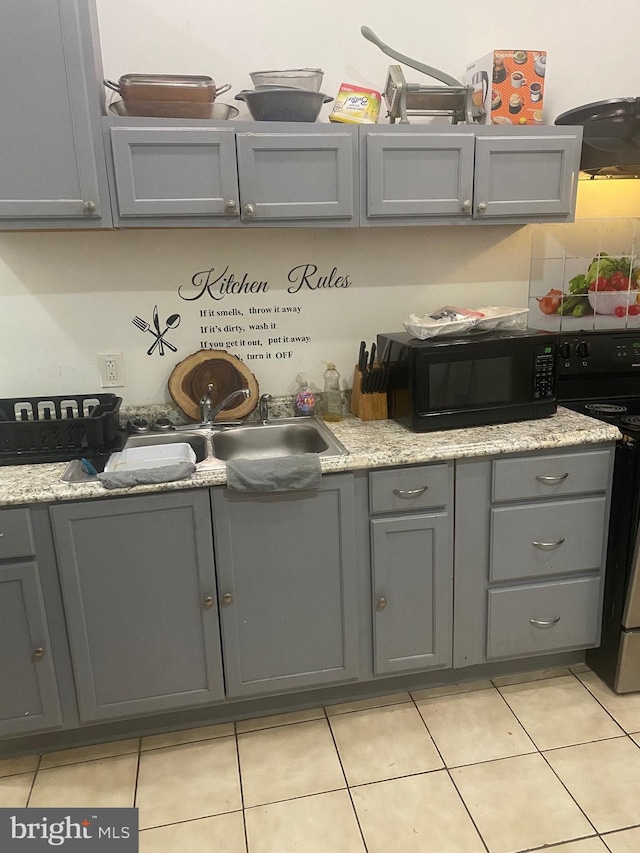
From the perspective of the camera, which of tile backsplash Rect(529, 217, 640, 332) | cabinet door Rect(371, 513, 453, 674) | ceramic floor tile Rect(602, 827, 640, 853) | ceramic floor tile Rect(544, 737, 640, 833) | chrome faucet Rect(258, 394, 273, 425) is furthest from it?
tile backsplash Rect(529, 217, 640, 332)

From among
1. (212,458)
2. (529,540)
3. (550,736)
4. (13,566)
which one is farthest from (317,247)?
(550,736)

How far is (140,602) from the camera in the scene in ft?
6.44

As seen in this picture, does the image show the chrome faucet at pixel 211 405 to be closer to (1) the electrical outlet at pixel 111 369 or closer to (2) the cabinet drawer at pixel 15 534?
(1) the electrical outlet at pixel 111 369

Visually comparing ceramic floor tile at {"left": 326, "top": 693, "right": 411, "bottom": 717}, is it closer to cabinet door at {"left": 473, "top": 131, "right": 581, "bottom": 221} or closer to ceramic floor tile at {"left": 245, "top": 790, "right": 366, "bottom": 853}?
ceramic floor tile at {"left": 245, "top": 790, "right": 366, "bottom": 853}

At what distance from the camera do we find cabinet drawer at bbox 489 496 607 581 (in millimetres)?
2168

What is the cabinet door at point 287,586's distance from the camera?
1.99 metres

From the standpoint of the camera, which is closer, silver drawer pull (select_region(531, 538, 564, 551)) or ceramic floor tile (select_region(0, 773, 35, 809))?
ceramic floor tile (select_region(0, 773, 35, 809))

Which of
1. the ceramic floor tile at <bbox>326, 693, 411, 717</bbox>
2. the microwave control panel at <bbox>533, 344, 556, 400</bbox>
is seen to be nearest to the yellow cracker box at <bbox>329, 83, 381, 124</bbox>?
the microwave control panel at <bbox>533, 344, 556, 400</bbox>

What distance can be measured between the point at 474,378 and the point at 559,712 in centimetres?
116

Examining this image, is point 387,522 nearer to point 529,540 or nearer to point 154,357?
point 529,540

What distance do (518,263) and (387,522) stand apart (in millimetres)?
1261

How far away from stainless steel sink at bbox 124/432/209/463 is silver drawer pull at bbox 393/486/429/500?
69cm

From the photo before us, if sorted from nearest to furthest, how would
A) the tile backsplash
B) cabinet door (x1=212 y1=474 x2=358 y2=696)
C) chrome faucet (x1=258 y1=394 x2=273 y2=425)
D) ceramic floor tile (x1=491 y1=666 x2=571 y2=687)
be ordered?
cabinet door (x1=212 y1=474 x2=358 y2=696), ceramic floor tile (x1=491 y1=666 x2=571 y2=687), chrome faucet (x1=258 y1=394 x2=273 y2=425), the tile backsplash

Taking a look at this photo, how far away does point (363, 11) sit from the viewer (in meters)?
2.30
